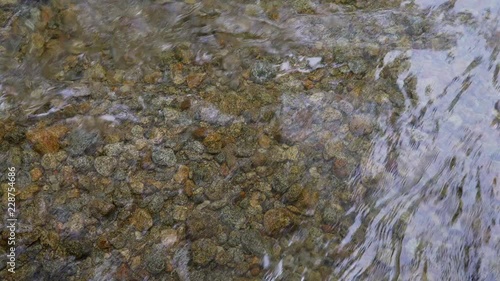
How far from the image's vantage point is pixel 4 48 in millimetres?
3559

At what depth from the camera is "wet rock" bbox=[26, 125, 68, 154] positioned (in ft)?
10.0

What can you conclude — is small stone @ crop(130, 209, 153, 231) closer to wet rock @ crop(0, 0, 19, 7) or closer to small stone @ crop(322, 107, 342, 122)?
small stone @ crop(322, 107, 342, 122)

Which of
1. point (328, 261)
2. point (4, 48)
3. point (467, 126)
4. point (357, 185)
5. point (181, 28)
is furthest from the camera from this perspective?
point (181, 28)

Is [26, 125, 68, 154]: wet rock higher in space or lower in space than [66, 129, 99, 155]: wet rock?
higher

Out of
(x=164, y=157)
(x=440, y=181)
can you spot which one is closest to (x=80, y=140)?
(x=164, y=157)

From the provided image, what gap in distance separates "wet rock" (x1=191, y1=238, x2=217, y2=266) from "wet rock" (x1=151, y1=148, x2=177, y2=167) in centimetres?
58

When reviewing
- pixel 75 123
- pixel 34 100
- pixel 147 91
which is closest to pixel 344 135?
pixel 147 91

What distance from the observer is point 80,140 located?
312cm

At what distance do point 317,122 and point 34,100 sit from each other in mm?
2053

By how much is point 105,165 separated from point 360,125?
70.7 inches

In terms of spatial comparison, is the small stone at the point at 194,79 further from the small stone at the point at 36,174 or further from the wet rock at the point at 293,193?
the small stone at the point at 36,174

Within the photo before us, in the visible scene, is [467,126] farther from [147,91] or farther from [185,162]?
[147,91]

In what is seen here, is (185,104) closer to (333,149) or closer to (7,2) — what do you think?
(333,149)

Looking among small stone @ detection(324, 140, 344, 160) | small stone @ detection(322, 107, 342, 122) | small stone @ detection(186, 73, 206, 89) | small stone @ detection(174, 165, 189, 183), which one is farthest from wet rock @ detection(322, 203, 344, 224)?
small stone @ detection(186, 73, 206, 89)
